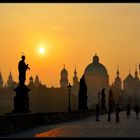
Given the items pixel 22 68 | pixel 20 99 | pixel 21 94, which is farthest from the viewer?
pixel 22 68

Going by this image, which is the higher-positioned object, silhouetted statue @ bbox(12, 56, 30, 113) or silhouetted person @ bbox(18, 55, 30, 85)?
silhouetted person @ bbox(18, 55, 30, 85)

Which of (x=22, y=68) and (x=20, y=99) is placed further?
(x=22, y=68)

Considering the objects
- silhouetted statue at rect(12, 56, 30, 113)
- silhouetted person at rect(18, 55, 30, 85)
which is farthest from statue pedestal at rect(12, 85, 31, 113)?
silhouetted person at rect(18, 55, 30, 85)

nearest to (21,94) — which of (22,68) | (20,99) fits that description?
(20,99)

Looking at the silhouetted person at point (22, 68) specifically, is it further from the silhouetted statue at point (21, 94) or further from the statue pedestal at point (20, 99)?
the statue pedestal at point (20, 99)

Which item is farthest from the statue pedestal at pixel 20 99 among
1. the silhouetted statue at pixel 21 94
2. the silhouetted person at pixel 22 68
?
the silhouetted person at pixel 22 68

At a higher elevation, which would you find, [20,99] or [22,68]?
[22,68]

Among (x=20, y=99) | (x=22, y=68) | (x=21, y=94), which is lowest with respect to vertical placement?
(x=20, y=99)

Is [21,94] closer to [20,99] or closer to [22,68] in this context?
[20,99]

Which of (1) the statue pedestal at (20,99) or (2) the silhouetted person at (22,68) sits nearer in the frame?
(1) the statue pedestal at (20,99)

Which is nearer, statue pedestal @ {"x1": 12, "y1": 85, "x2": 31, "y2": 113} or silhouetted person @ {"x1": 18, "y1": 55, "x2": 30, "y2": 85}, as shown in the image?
statue pedestal @ {"x1": 12, "y1": 85, "x2": 31, "y2": 113}

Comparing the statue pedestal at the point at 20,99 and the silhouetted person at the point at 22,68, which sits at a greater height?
the silhouetted person at the point at 22,68

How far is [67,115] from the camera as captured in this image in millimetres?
37156

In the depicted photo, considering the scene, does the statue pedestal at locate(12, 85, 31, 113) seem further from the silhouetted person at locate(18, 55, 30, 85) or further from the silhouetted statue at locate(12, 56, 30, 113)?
the silhouetted person at locate(18, 55, 30, 85)
